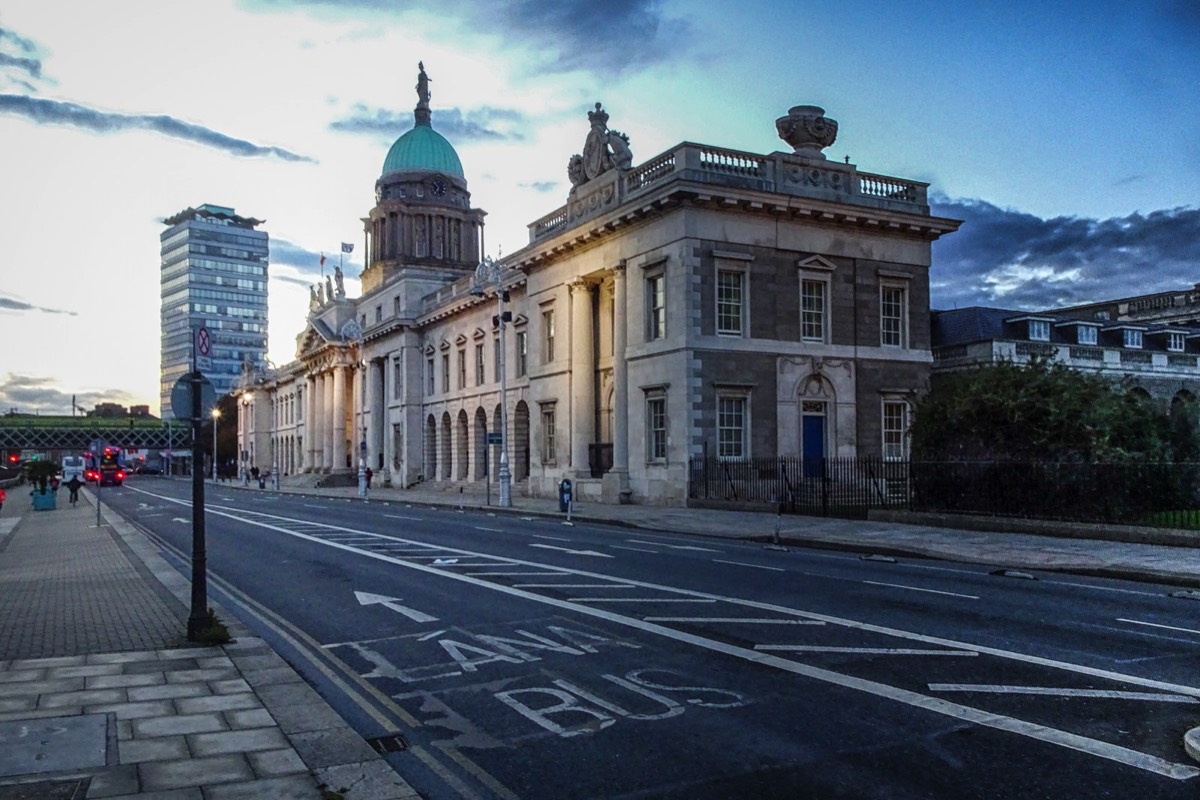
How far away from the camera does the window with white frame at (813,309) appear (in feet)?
124

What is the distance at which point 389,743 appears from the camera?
687 cm

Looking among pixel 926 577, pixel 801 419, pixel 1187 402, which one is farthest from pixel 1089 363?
pixel 926 577

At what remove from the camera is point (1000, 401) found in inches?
958

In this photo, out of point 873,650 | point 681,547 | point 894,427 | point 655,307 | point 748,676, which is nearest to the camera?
point 748,676

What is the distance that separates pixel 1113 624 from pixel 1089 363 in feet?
125

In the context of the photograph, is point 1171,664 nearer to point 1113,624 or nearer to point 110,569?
point 1113,624

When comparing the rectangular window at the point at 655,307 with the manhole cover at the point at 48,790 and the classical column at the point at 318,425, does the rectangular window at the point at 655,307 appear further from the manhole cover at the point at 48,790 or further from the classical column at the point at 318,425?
the classical column at the point at 318,425

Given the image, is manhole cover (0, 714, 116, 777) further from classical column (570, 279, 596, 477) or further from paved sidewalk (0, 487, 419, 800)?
classical column (570, 279, 596, 477)

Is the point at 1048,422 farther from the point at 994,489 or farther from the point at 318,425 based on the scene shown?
the point at 318,425

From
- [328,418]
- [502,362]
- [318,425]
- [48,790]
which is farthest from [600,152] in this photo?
[318,425]

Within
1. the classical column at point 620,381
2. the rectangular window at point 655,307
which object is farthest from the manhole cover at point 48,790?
the classical column at point 620,381

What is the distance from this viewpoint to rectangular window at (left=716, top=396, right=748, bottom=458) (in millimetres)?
35844

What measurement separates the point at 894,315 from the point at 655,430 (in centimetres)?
1093

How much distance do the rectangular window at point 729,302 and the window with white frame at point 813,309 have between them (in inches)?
108
